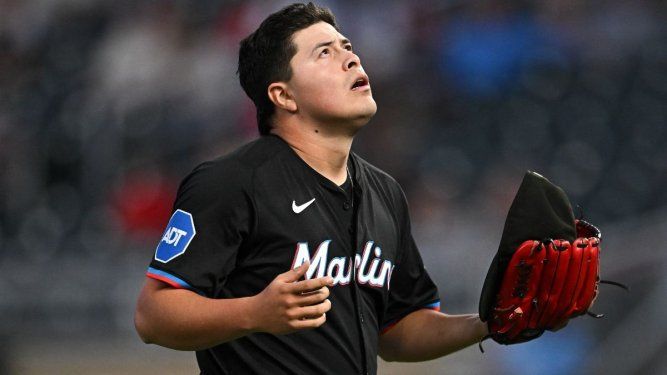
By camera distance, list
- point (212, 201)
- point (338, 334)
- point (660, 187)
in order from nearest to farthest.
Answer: point (212, 201)
point (338, 334)
point (660, 187)

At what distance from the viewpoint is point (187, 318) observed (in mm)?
2252

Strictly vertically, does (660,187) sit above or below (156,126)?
below

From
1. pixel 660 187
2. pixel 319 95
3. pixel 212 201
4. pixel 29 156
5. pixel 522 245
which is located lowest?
pixel 660 187

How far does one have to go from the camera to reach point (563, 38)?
6316 millimetres

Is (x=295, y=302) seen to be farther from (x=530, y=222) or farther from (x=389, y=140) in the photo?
(x=389, y=140)

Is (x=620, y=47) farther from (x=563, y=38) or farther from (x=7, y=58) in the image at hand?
(x=7, y=58)

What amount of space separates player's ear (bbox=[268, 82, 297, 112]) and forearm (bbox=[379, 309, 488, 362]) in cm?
→ 73

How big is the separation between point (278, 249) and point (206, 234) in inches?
7.8

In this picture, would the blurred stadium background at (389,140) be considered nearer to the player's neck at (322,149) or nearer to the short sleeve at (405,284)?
the short sleeve at (405,284)

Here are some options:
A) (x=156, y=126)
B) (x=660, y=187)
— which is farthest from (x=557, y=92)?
(x=156, y=126)

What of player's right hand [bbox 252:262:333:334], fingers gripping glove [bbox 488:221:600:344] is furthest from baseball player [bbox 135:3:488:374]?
fingers gripping glove [bbox 488:221:600:344]

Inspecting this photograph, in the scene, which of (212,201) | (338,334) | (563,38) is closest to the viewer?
(212,201)

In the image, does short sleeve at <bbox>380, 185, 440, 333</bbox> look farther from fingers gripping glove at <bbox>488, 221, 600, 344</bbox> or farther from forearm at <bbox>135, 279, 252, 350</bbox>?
forearm at <bbox>135, 279, 252, 350</bbox>

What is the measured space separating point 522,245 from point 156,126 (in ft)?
12.8
